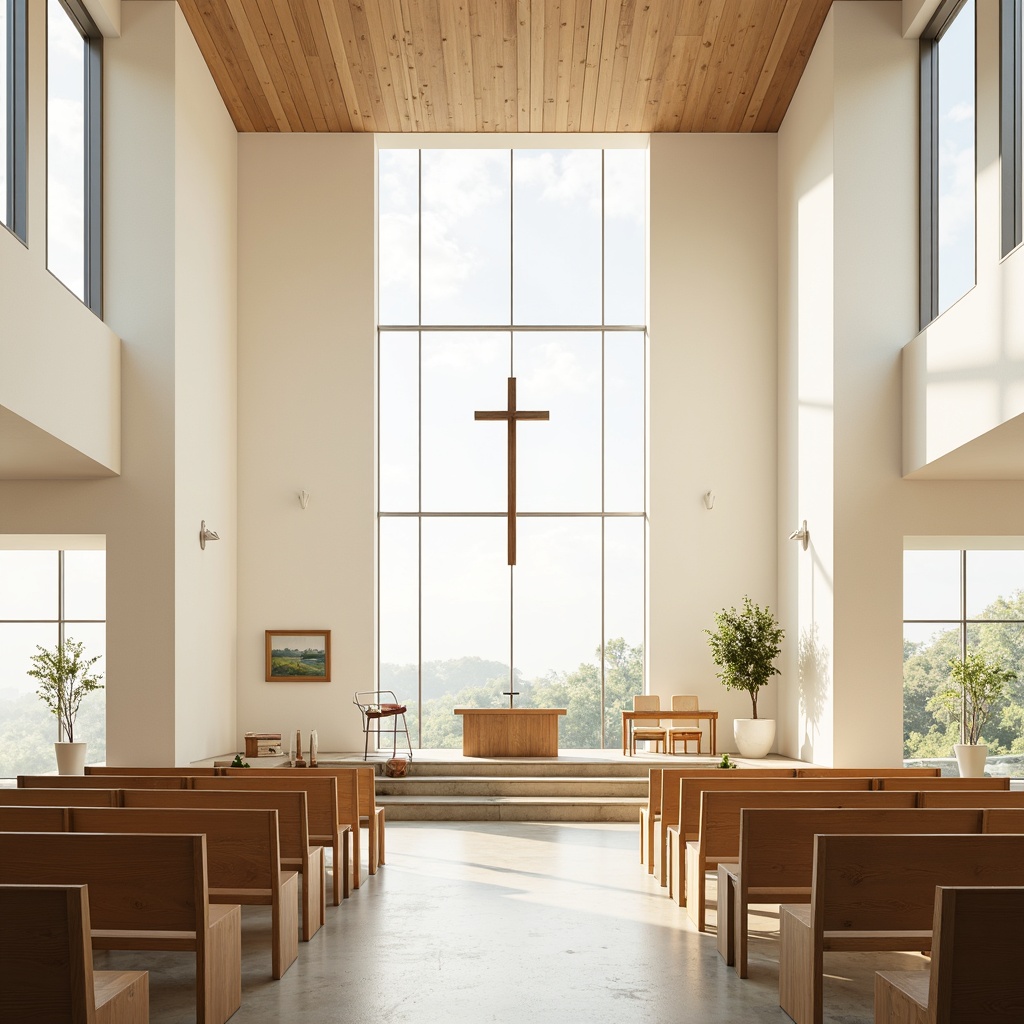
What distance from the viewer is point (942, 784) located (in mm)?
6367

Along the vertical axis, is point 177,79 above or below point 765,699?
above

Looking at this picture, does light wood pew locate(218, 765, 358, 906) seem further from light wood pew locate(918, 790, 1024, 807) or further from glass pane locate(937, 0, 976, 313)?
glass pane locate(937, 0, 976, 313)

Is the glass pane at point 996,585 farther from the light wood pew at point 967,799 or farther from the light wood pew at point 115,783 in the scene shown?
the light wood pew at point 115,783

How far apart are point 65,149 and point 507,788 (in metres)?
6.41

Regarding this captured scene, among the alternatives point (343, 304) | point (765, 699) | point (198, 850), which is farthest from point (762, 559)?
point (198, 850)

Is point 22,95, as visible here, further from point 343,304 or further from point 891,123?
point 891,123

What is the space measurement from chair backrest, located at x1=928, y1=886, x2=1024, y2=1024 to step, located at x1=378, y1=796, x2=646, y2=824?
6.65 meters

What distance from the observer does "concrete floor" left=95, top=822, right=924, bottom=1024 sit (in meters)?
4.30

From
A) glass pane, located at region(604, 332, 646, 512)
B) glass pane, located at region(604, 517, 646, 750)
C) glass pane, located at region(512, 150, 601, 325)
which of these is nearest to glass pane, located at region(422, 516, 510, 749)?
glass pane, located at region(604, 517, 646, 750)

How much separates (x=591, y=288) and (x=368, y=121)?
6.03 metres

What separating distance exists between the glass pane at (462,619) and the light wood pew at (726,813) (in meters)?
12.2

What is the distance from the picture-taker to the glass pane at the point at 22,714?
500 inches

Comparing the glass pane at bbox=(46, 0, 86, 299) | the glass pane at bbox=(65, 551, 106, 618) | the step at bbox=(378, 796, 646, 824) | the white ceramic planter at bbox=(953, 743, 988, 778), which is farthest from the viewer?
the glass pane at bbox=(65, 551, 106, 618)

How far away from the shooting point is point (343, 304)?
40.2ft
